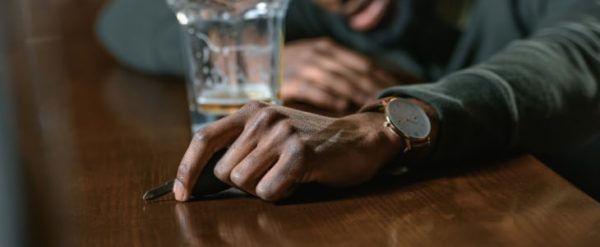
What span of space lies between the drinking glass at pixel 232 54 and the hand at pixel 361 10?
0.35 meters

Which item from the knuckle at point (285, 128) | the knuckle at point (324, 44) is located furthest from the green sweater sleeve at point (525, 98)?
the knuckle at point (324, 44)

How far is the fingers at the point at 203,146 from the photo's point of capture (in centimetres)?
76

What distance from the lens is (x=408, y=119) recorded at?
0.83m

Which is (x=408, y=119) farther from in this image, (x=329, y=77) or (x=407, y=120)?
(x=329, y=77)

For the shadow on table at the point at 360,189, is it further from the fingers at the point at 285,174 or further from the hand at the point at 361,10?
the hand at the point at 361,10

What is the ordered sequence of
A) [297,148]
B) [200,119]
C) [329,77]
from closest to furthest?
[297,148] → [200,119] → [329,77]

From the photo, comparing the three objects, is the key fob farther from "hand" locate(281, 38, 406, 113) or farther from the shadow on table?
"hand" locate(281, 38, 406, 113)

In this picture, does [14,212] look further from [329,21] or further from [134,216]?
[329,21]

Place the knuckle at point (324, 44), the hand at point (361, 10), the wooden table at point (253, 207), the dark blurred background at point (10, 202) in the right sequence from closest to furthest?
the dark blurred background at point (10, 202) → the wooden table at point (253, 207) → the knuckle at point (324, 44) → the hand at point (361, 10)

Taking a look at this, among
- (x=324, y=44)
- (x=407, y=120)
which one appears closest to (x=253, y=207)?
(x=407, y=120)

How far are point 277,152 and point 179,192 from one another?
0.29ft

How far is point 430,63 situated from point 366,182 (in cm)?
67

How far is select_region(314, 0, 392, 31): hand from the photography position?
4.61ft

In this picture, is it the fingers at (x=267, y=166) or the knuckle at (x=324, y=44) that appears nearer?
the fingers at (x=267, y=166)
